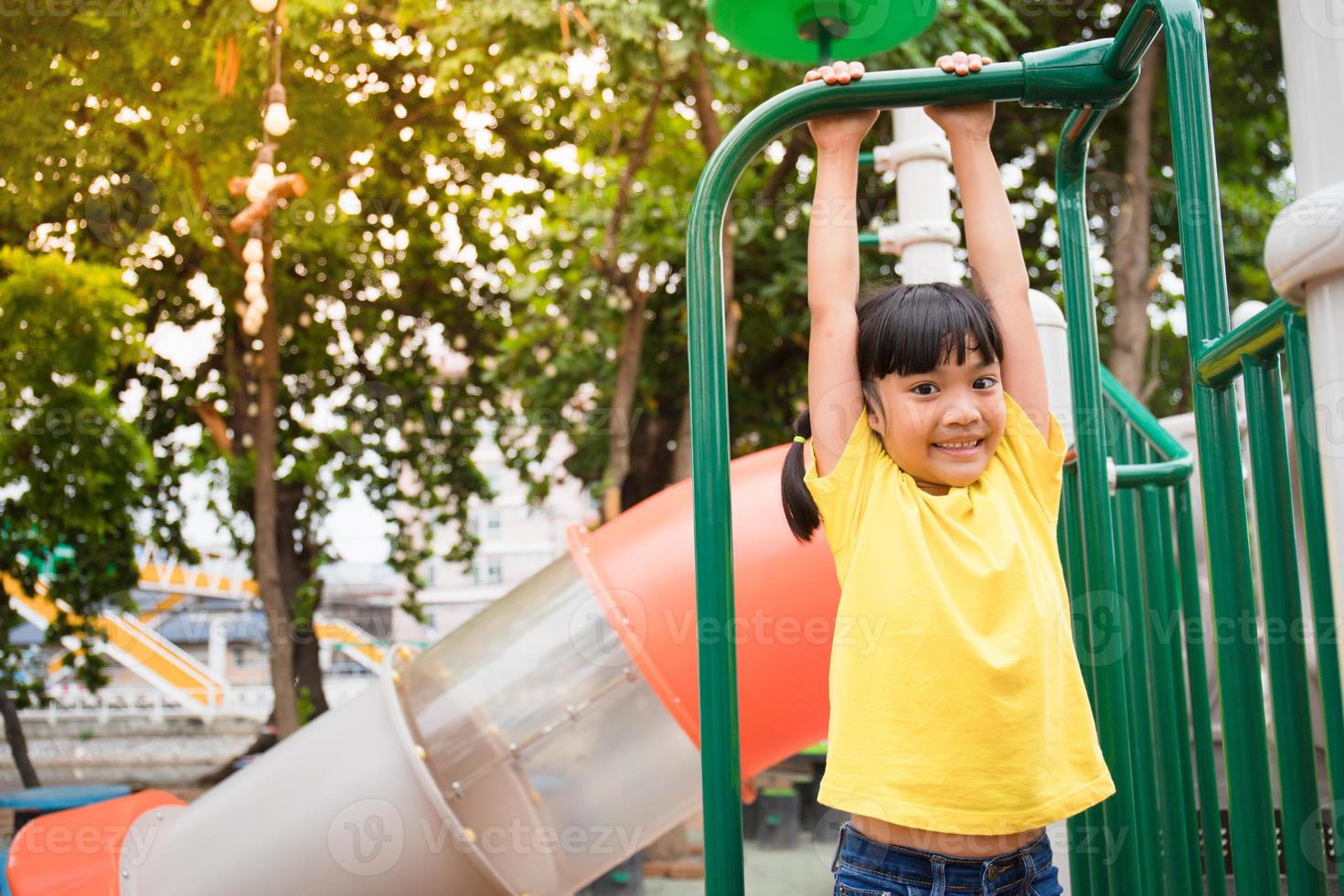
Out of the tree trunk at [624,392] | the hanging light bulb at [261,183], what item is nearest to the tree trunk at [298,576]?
the tree trunk at [624,392]

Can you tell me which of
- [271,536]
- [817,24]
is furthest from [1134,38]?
[271,536]

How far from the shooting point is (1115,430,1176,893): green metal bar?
194 cm

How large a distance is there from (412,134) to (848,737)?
6416mm

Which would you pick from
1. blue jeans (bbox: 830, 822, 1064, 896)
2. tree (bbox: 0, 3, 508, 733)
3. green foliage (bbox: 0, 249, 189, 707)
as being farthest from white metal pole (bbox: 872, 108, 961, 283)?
green foliage (bbox: 0, 249, 189, 707)

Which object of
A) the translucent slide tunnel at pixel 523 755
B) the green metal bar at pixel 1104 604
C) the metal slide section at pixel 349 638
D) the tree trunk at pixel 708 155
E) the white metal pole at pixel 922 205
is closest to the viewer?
the green metal bar at pixel 1104 604

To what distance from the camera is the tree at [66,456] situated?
18.4ft

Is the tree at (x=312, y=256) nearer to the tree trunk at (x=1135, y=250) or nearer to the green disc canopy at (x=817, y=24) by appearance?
the green disc canopy at (x=817, y=24)

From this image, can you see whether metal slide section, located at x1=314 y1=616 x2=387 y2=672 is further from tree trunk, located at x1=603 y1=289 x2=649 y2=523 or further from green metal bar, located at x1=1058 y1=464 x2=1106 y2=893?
green metal bar, located at x1=1058 y1=464 x2=1106 y2=893

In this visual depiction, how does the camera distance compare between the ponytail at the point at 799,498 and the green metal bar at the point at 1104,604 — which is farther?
the green metal bar at the point at 1104,604

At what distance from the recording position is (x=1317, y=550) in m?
1.14

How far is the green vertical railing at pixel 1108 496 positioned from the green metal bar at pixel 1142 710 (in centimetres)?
2

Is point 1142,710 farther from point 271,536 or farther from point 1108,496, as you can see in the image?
point 271,536

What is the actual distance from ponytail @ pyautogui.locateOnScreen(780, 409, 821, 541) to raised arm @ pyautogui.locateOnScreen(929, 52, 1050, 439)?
28 centimetres

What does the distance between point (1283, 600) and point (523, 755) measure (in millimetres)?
2013
